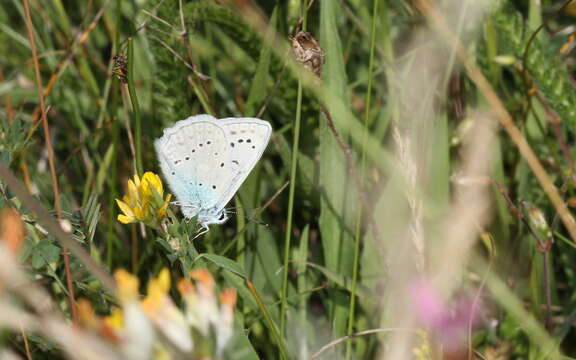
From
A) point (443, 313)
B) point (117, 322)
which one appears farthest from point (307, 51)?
point (117, 322)

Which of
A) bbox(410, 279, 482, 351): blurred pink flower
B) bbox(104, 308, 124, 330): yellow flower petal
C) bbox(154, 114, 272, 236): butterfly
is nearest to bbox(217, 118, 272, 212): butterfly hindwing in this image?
bbox(154, 114, 272, 236): butterfly

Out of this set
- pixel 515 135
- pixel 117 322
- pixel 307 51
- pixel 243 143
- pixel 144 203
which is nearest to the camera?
pixel 117 322

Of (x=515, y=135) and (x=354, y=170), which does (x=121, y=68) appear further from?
(x=515, y=135)

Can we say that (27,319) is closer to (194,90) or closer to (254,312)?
(254,312)

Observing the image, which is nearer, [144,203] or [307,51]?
[144,203]

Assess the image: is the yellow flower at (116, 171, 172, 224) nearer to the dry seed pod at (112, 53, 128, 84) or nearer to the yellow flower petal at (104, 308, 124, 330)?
the dry seed pod at (112, 53, 128, 84)

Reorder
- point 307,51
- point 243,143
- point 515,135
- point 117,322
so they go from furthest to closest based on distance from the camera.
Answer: point 515,135
point 243,143
point 307,51
point 117,322
